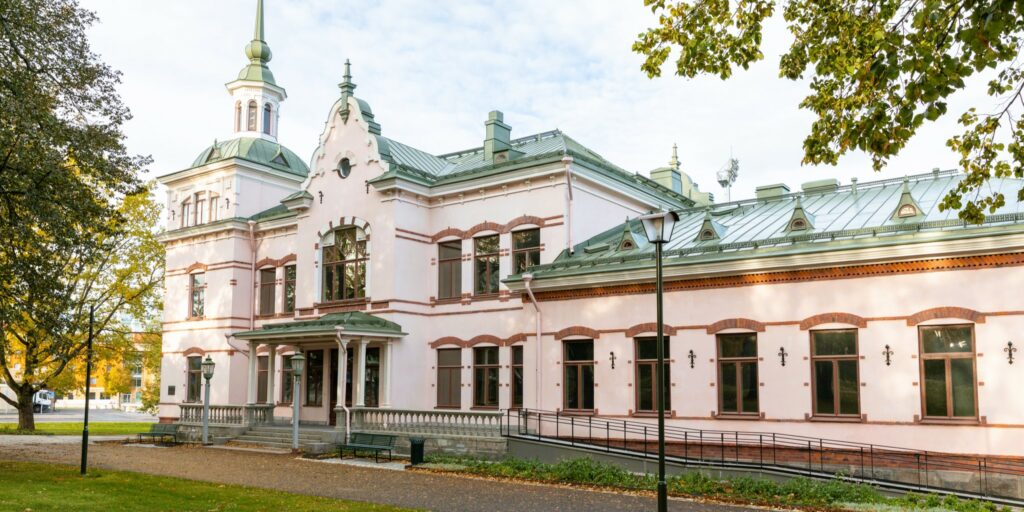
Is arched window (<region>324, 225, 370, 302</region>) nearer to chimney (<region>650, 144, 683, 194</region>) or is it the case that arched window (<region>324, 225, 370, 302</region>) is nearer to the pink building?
the pink building

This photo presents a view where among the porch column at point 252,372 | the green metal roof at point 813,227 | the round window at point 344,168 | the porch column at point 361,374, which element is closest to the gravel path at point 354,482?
the porch column at point 361,374

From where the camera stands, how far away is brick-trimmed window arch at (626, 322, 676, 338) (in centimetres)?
2255

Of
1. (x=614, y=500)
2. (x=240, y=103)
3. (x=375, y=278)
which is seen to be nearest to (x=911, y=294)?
(x=614, y=500)

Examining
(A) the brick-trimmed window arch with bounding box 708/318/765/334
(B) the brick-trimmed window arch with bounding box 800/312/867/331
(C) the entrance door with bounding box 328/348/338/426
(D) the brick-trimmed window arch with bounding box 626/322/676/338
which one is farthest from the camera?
(C) the entrance door with bounding box 328/348/338/426

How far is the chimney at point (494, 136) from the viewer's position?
29.6 metres

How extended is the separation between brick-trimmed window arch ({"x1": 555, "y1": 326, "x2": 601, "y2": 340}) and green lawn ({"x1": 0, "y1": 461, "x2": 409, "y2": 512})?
1003cm

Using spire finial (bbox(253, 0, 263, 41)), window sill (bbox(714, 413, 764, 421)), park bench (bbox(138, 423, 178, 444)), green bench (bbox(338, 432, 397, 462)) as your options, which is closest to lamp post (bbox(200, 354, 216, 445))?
park bench (bbox(138, 423, 178, 444))

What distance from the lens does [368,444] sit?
24688 millimetres

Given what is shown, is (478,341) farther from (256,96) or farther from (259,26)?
(259,26)

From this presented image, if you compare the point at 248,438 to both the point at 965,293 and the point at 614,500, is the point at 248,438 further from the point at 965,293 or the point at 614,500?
the point at 965,293

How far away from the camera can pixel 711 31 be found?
10.8 m

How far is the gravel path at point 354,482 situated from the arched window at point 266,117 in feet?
54.3

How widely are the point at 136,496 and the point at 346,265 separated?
14.2 meters

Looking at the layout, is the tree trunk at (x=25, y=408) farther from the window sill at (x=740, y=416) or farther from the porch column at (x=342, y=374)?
the window sill at (x=740, y=416)
